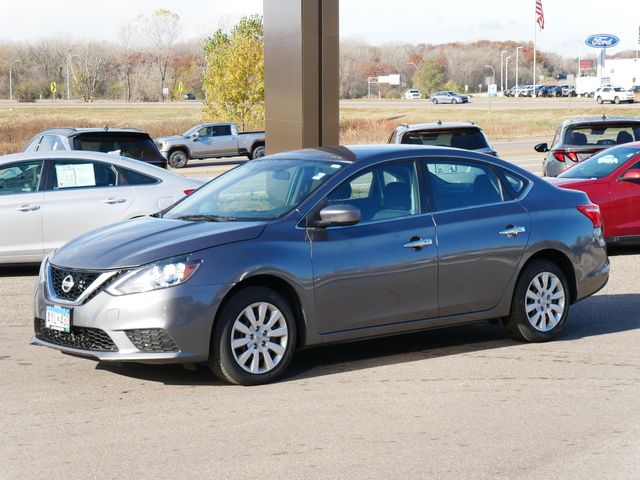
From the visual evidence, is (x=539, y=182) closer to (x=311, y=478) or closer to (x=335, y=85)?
(x=311, y=478)

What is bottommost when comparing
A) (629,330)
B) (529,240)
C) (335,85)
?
(629,330)

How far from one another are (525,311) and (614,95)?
311 feet

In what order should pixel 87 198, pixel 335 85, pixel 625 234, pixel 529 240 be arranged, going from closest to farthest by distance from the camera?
1. pixel 529 240
2. pixel 87 198
3. pixel 625 234
4. pixel 335 85

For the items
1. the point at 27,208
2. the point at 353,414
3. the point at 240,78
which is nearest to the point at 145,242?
the point at 353,414

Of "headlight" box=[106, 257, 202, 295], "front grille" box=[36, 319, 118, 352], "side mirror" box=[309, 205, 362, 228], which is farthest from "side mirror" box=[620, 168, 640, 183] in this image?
"front grille" box=[36, 319, 118, 352]

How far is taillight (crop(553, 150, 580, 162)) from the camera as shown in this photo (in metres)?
19.0

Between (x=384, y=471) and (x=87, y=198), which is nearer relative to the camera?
(x=384, y=471)

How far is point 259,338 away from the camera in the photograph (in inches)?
296

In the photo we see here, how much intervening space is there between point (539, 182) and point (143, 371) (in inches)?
141

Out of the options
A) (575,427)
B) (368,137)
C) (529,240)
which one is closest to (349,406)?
(575,427)

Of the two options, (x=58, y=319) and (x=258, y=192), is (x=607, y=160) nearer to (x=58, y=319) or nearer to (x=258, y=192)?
(x=258, y=192)

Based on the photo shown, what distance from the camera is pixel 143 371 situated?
26.4ft

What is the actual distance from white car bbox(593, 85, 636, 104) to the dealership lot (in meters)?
93.5

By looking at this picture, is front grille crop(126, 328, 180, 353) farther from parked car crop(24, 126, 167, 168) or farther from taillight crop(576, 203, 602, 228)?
parked car crop(24, 126, 167, 168)
